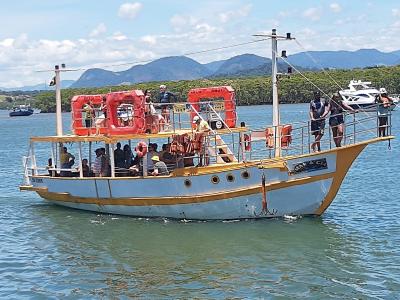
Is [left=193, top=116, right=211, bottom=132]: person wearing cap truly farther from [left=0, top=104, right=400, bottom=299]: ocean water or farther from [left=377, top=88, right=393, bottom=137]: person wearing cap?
[left=377, top=88, right=393, bottom=137]: person wearing cap

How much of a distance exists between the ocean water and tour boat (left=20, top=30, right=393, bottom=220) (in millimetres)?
519

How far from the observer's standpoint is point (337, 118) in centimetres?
2142

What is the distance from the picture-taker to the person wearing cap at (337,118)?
21.2m

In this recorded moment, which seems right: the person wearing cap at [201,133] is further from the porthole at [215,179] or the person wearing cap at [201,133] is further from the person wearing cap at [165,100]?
the person wearing cap at [165,100]

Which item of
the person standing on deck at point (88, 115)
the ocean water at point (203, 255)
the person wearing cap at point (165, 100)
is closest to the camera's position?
the ocean water at point (203, 255)

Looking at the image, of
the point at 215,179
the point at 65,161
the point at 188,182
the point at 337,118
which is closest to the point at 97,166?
the point at 65,161

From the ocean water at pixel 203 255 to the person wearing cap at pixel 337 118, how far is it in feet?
9.39

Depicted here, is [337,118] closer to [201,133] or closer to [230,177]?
[230,177]

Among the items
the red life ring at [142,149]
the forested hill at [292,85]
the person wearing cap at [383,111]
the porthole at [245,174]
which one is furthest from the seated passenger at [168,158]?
the forested hill at [292,85]

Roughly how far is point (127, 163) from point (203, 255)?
7.00 metres

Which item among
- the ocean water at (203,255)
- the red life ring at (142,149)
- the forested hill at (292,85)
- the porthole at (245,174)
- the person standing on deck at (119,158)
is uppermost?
the forested hill at (292,85)

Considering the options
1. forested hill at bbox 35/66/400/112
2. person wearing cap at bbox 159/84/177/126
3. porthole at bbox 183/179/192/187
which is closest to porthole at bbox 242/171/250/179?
porthole at bbox 183/179/192/187

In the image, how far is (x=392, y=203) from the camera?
25.6m

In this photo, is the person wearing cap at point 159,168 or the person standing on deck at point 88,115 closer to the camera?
the person wearing cap at point 159,168
